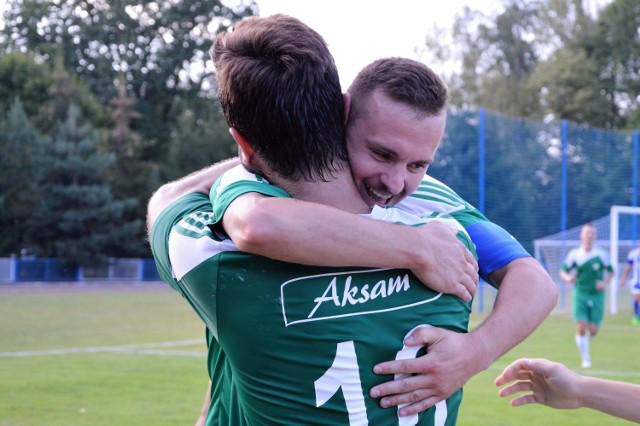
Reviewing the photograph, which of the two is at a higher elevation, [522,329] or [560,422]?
[522,329]

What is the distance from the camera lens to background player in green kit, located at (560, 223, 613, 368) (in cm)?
1644

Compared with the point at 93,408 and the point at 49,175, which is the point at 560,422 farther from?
the point at 49,175

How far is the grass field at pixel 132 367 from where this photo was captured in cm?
935

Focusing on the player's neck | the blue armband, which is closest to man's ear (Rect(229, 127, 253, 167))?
the player's neck

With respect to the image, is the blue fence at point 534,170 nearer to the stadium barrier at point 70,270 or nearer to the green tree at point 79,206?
the stadium barrier at point 70,270

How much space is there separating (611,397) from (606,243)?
2681cm

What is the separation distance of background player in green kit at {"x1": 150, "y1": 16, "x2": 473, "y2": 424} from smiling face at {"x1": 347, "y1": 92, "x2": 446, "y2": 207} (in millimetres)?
280

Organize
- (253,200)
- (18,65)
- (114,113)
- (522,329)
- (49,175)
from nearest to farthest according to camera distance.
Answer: (253,200) → (522,329) → (49,175) → (18,65) → (114,113)

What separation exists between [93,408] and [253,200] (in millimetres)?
8191

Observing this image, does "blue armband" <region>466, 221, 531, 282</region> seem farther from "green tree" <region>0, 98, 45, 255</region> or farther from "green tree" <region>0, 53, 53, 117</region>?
"green tree" <region>0, 53, 53, 117</region>

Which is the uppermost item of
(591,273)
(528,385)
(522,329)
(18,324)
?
(522,329)

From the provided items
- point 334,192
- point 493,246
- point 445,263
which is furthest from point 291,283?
point 493,246

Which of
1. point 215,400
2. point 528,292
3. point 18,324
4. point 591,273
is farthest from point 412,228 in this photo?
point 18,324

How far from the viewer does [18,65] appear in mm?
48812
